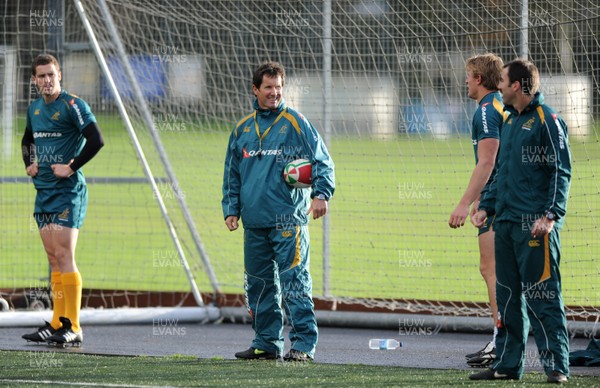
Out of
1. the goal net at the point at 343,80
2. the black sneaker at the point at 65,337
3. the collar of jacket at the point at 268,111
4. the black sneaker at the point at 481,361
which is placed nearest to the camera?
the black sneaker at the point at 481,361

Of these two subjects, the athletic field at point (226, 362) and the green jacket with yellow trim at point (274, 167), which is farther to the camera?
the green jacket with yellow trim at point (274, 167)

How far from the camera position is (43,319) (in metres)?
9.89

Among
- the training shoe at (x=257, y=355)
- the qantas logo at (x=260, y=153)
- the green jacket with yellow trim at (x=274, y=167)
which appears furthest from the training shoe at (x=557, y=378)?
the qantas logo at (x=260, y=153)

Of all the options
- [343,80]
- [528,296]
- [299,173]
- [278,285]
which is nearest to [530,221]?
[528,296]

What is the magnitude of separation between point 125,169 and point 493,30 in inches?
609

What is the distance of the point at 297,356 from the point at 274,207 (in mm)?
1029

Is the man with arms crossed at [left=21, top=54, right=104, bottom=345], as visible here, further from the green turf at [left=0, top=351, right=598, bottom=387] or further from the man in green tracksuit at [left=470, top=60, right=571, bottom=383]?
the man in green tracksuit at [left=470, top=60, right=571, bottom=383]

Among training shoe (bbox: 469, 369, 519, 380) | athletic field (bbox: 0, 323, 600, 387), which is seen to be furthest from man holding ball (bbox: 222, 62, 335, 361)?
training shoe (bbox: 469, 369, 519, 380)

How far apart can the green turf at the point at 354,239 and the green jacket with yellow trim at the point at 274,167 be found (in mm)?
2956

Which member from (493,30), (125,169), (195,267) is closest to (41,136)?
(195,267)

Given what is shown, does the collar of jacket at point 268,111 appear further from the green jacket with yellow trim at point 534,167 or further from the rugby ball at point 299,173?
the green jacket with yellow trim at point 534,167

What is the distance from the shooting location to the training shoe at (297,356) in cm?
762

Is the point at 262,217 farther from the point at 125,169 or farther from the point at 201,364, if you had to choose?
the point at 125,169

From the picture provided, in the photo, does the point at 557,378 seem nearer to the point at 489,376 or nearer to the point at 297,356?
the point at 489,376
